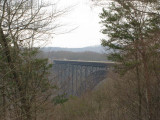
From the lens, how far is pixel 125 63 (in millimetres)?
9047

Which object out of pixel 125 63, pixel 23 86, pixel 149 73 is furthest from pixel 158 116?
pixel 23 86

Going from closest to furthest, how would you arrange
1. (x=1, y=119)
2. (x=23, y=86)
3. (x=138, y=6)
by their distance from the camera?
(x=1, y=119) < (x=23, y=86) < (x=138, y=6)

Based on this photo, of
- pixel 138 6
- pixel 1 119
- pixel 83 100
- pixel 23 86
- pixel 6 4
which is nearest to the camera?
pixel 1 119

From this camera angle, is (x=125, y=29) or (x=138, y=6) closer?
(x=138, y=6)

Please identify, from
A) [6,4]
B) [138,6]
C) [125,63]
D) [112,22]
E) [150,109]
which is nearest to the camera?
[6,4]

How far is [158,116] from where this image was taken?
272 inches

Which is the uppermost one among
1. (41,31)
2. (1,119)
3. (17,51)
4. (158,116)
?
(41,31)

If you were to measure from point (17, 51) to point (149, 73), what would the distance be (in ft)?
15.0

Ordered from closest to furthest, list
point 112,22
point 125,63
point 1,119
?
point 1,119 < point 125,63 < point 112,22

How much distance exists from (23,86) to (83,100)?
15746 millimetres

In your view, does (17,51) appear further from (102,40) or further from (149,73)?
(102,40)

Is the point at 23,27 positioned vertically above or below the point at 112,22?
below

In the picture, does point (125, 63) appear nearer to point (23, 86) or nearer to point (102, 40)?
point (102, 40)

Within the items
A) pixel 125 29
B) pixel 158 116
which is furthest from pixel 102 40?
pixel 158 116
